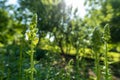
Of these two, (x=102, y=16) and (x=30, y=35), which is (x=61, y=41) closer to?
(x=102, y=16)

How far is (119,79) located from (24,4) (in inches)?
368

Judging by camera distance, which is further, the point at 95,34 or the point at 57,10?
the point at 57,10

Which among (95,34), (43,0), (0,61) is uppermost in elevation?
(43,0)

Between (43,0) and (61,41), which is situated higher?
(43,0)

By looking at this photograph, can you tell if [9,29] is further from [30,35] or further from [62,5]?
[30,35]

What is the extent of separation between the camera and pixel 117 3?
29500 mm

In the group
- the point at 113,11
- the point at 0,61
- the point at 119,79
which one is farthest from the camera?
the point at 113,11

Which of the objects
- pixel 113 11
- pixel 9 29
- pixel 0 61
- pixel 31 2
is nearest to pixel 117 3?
pixel 113 11

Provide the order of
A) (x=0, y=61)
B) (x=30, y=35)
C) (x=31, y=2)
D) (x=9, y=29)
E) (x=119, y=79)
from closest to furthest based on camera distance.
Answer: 1. (x=30, y=35)
2. (x=0, y=61)
3. (x=119, y=79)
4. (x=31, y=2)
5. (x=9, y=29)

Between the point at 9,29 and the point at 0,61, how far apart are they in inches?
1583

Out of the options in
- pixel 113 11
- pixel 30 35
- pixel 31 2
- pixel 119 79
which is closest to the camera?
pixel 30 35

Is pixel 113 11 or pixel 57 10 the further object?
pixel 113 11

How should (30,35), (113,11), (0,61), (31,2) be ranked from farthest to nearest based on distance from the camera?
(113,11), (31,2), (0,61), (30,35)

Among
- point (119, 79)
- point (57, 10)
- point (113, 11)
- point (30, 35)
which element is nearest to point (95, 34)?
point (30, 35)
